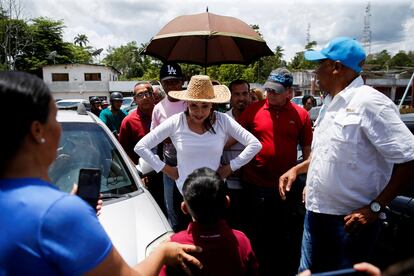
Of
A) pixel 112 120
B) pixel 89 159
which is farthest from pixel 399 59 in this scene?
pixel 89 159

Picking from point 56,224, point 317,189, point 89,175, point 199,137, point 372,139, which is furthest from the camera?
point 199,137

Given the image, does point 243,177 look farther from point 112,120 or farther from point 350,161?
point 112,120

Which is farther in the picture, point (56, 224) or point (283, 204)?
point (283, 204)

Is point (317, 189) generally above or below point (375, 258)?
above

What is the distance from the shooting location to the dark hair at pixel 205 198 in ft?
5.42

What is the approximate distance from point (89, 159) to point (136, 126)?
98 cm

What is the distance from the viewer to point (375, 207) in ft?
6.57

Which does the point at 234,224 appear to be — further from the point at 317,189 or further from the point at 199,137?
the point at 317,189

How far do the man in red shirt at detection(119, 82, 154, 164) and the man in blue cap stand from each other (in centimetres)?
200

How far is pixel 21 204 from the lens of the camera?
0.95 metres

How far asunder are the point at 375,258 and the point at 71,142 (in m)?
2.40

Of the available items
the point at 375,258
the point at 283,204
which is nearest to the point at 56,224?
the point at 375,258

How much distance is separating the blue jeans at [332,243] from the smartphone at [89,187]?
136 cm

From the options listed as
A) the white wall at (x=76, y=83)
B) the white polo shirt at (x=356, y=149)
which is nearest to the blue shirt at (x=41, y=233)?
the white polo shirt at (x=356, y=149)
